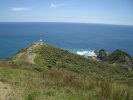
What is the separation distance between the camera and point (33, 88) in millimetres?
7426

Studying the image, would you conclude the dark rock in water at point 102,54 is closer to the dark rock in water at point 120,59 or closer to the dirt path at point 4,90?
the dark rock in water at point 120,59

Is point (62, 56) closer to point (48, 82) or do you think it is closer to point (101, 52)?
point (48, 82)

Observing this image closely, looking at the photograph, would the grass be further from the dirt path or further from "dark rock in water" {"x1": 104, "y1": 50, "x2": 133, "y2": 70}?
"dark rock in water" {"x1": 104, "y1": 50, "x2": 133, "y2": 70}

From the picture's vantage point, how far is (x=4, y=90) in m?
7.27

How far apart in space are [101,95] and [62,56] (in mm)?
46498

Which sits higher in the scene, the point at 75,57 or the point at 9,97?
the point at 9,97

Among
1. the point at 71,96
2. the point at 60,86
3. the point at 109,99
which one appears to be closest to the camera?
the point at 109,99

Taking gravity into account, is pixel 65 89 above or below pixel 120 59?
above

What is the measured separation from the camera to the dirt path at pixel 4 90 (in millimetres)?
6521

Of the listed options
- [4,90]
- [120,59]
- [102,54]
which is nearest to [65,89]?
[4,90]

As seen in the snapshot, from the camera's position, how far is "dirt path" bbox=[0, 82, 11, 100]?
6.52 meters

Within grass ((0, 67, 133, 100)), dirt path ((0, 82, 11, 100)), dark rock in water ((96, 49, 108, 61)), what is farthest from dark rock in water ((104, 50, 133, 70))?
dirt path ((0, 82, 11, 100))

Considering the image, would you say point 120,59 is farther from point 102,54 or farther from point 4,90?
point 4,90

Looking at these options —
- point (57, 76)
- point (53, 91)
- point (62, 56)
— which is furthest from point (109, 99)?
point (62, 56)
